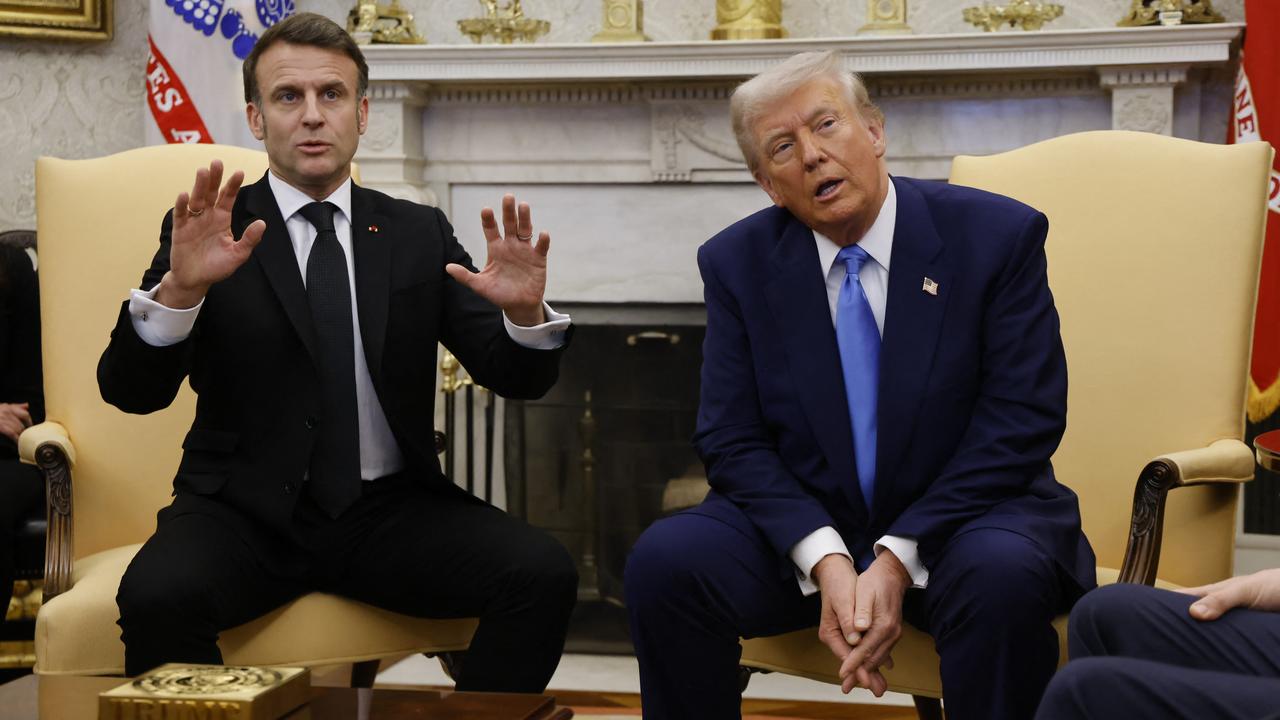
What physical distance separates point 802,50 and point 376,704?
2.48 m

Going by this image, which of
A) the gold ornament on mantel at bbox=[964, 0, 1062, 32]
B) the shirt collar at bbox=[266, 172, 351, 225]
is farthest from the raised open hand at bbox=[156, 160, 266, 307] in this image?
the gold ornament on mantel at bbox=[964, 0, 1062, 32]

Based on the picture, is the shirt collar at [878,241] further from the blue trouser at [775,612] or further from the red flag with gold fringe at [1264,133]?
the red flag with gold fringe at [1264,133]

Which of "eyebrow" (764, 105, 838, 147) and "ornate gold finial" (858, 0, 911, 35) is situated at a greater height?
"ornate gold finial" (858, 0, 911, 35)

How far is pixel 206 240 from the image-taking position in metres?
2.01

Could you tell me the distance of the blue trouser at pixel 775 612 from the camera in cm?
175

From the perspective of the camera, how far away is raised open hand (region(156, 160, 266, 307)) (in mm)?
1972

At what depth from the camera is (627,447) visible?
3.80 m

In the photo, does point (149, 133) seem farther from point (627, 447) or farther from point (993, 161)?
point (993, 161)

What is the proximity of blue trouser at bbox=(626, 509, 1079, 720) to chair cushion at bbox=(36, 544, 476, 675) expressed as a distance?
0.45 metres

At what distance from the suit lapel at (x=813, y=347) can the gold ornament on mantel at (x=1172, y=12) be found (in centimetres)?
180

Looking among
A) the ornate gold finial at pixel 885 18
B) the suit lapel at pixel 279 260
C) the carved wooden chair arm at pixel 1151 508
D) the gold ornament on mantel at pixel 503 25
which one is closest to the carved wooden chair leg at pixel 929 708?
the carved wooden chair arm at pixel 1151 508

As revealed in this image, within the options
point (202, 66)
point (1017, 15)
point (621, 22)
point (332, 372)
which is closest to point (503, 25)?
point (621, 22)

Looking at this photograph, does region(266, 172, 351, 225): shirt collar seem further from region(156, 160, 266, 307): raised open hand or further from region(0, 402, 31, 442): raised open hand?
region(0, 402, 31, 442): raised open hand

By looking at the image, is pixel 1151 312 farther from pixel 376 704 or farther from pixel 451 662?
pixel 376 704
